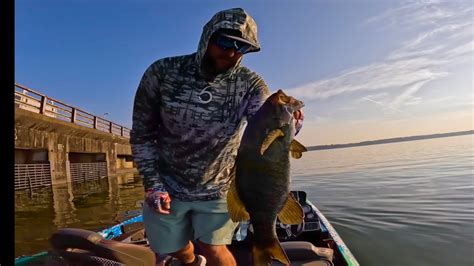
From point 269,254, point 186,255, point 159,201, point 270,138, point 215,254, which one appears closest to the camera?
point 270,138

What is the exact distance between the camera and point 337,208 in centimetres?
1368

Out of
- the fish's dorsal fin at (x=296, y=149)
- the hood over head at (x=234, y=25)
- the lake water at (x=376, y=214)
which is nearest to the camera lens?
the fish's dorsal fin at (x=296, y=149)

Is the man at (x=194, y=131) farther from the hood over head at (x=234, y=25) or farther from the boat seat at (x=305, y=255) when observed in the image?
the boat seat at (x=305, y=255)

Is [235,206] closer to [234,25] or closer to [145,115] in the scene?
[145,115]

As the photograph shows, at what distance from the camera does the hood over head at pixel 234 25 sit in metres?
2.72

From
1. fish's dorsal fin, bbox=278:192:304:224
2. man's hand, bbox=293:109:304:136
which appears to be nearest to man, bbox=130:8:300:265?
man's hand, bbox=293:109:304:136

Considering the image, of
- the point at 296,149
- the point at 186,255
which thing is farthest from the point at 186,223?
the point at 296,149

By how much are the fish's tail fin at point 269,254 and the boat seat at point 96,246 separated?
119 cm

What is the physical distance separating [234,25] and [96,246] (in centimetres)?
218

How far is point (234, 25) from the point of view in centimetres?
272

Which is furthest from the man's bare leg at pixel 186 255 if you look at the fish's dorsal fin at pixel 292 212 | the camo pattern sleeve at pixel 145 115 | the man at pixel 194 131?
the fish's dorsal fin at pixel 292 212

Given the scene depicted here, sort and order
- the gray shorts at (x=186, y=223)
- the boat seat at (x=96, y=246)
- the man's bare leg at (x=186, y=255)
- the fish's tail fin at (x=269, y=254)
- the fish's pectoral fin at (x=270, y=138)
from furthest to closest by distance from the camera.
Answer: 1. the man's bare leg at (x=186, y=255)
2. the gray shorts at (x=186, y=223)
3. the boat seat at (x=96, y=246)
4. the fish's tail fin at (x=269, y=254)
5. the fish's pectoral fin at (x=270, y=138)

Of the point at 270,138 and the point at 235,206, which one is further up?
the point at 270,138

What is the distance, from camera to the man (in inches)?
121
